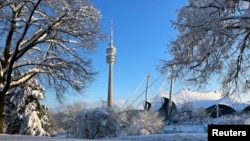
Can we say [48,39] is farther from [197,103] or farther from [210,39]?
[197,103]

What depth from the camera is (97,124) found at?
37.8 meters

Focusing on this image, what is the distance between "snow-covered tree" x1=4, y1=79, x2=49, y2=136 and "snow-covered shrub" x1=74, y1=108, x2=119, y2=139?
21.4 feet

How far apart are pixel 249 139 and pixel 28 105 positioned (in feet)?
90.1

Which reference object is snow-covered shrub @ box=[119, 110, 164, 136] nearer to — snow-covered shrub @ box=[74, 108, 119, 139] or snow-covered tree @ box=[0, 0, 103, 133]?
snow-covered shrub @ box=[74, 108, 119, 139]

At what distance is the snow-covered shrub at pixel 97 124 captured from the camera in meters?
→ 37.5

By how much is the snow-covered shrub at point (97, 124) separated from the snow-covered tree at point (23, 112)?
257 inches

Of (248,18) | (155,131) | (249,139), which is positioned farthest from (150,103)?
(249,139)

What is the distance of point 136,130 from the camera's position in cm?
4834

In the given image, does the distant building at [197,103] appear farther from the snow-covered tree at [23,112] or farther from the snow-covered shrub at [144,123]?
the snow-covered tree at [23,112]

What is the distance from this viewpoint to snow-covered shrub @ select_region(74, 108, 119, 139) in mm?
37469

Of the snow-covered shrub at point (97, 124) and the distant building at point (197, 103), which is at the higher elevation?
the distant building at point (197, 103)

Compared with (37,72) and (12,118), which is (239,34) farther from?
(12,118)

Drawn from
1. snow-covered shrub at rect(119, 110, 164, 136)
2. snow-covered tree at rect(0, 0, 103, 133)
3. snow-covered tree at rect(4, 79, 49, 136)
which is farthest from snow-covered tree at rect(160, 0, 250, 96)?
snow-covered shrub at rect(119, 110, 164, 136)

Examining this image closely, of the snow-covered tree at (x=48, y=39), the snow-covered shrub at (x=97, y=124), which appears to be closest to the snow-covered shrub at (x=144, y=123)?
the snow-covered shrub at (x=97, y=124)
